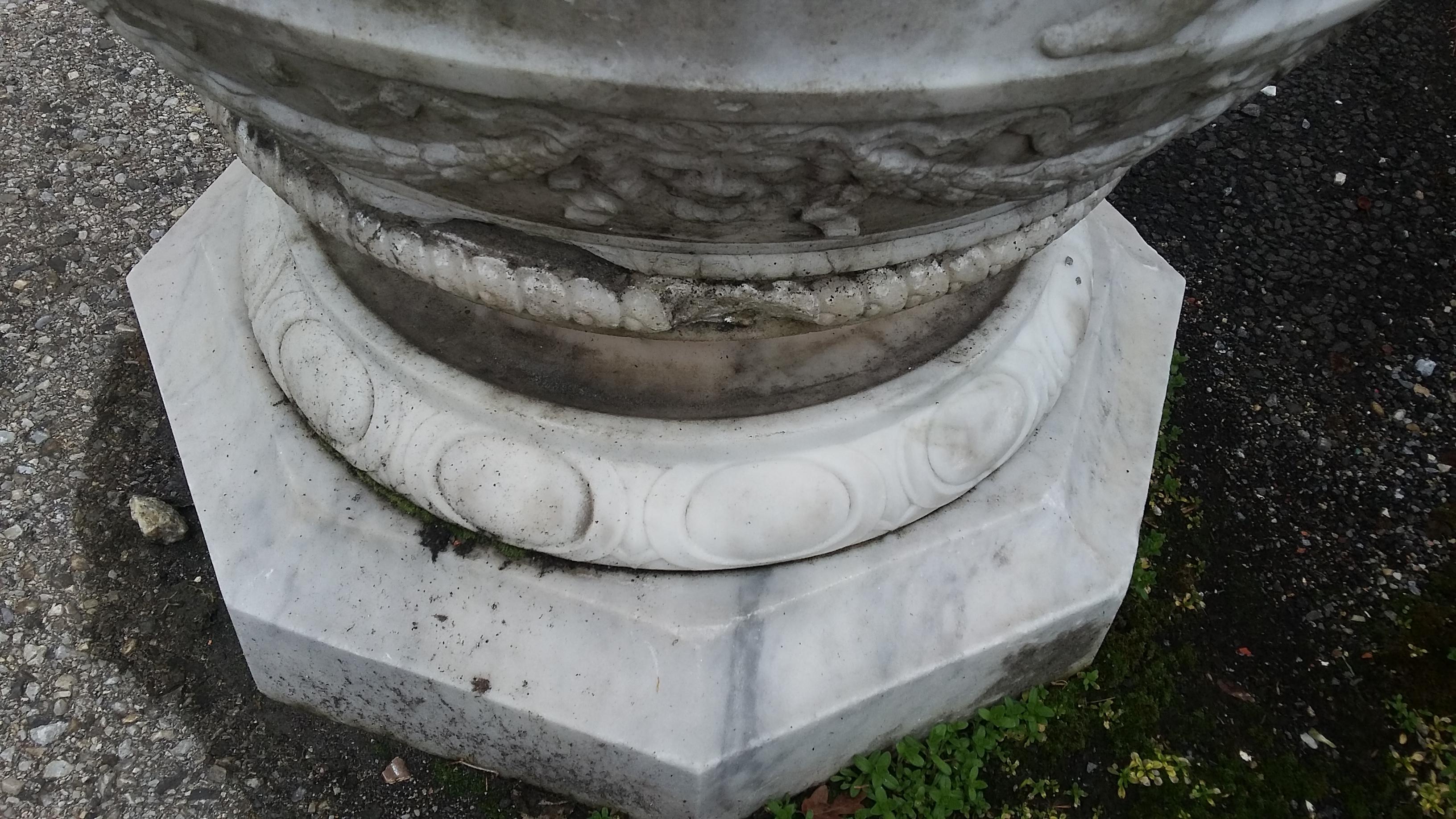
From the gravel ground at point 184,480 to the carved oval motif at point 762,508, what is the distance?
535 millimetres

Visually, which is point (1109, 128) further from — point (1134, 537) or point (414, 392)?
point (414, 392)

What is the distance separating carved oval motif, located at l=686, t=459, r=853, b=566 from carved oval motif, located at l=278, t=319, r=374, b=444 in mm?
535

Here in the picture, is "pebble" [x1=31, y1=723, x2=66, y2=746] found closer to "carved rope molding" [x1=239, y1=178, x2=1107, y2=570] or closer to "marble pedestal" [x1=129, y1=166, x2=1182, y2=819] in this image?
"marble pedestal" [x1=129, y1=166, x2=1182, y2=819]

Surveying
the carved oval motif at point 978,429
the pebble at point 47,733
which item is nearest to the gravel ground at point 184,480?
the pebble at point 47,733

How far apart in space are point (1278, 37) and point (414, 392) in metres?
1.18

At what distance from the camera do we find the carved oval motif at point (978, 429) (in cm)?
151

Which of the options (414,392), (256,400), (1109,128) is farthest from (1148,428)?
(256,400)

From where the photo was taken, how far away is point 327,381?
154cm

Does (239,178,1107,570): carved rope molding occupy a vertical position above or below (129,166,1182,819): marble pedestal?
above

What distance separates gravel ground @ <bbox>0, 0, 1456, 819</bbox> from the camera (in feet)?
5.22

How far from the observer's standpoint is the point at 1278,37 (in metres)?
0.92

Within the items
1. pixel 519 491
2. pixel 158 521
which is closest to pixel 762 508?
pixel 519 491

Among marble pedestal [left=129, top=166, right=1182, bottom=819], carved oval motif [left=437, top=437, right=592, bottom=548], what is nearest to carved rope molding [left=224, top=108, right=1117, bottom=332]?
carved oval motif [left=437, top=437, right=592, bottom=548]

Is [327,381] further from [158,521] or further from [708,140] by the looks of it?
[708,140]
